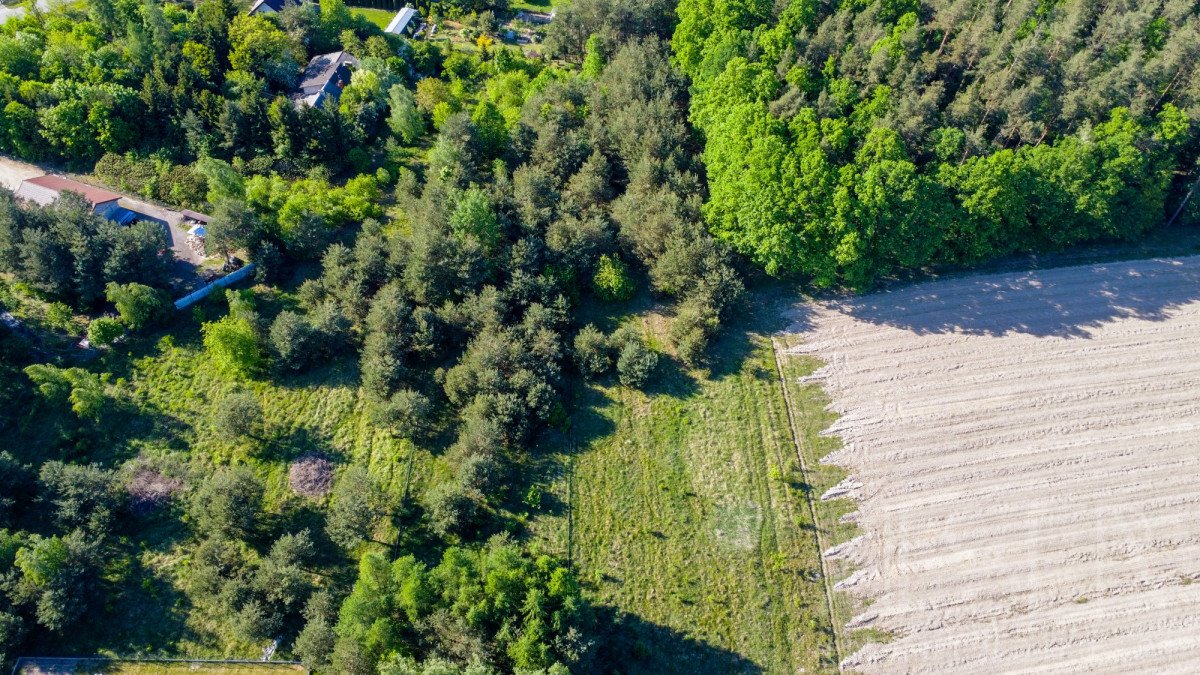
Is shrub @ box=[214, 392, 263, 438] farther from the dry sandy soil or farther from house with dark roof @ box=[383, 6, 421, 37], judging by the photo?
house with dark roof @ box=[383, 6, 421, 37]

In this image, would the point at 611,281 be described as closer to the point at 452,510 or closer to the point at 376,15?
the point at 452,510

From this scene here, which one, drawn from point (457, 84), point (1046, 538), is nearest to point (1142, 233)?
point (1046, 538)

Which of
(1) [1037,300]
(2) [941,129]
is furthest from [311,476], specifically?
(1) [1037,300]

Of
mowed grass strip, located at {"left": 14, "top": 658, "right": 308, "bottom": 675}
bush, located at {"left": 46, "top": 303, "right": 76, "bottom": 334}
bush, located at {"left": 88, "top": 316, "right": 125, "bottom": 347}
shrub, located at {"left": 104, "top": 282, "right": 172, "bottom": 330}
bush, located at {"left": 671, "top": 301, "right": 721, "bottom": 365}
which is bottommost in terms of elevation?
mowed grass strip, located at {"left": 14, "top": 658, "right": 308, "bottom": 675}

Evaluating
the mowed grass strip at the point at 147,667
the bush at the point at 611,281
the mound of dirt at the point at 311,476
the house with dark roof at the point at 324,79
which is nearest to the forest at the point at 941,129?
the bush at the point at 611,281

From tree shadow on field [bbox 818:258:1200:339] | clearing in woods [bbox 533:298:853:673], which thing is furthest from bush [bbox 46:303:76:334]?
tree shadow on field [bbox 818:258:1200:339]

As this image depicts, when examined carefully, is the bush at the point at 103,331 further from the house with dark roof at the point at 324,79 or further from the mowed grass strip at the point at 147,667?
the house with dark roof at the point at 324,79
